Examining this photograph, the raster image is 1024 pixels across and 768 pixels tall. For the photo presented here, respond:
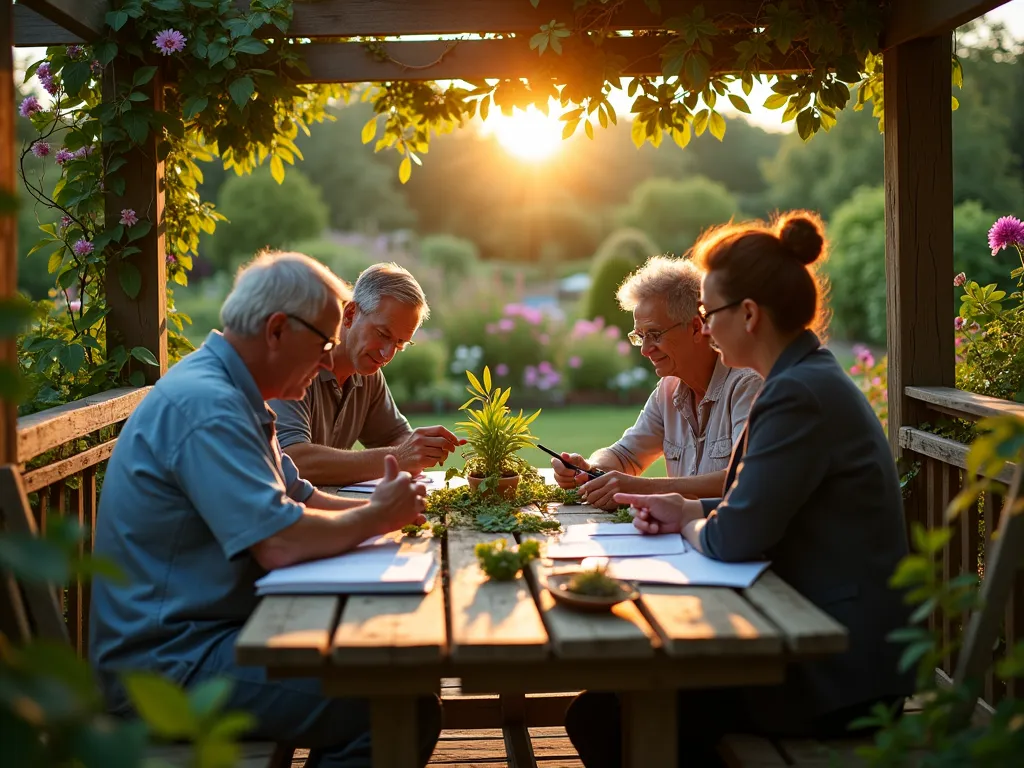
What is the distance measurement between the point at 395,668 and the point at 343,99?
3.35 metres

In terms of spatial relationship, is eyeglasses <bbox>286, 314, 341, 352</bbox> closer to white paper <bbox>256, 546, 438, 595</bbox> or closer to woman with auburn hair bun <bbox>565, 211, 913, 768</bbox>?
white paper <bbox>256, 546, 438, 595</bbox>

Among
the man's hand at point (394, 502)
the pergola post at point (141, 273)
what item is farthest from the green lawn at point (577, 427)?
the man's hand at point (394, 502)

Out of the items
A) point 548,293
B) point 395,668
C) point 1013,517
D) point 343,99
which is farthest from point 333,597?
point 548,293

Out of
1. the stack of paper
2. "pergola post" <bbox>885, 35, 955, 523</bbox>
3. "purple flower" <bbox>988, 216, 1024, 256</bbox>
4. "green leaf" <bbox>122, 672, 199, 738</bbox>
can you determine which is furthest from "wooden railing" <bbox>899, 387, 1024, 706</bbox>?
"green leaf" <bbox>122, 672, 199, 738</bbox>

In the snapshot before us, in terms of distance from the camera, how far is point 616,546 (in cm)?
238

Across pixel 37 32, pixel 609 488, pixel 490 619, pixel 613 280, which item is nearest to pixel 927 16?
pixel 609 488

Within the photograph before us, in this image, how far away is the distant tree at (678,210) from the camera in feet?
82.1

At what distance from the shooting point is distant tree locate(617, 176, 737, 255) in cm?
2503

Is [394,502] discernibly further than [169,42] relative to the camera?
No

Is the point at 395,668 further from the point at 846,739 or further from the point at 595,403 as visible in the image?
the point at 595,403

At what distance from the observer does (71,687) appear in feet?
3.00

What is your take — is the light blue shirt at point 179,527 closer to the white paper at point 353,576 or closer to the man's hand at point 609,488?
the white paper at point 353,576

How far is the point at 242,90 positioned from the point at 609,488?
1890 mm

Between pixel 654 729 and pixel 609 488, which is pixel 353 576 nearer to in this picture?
pixel 654 729
